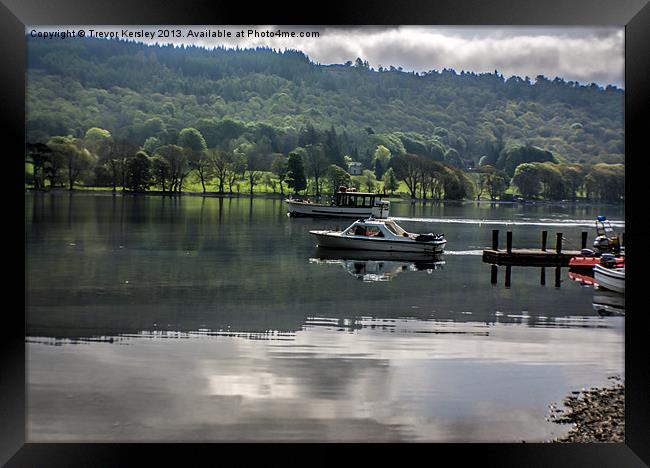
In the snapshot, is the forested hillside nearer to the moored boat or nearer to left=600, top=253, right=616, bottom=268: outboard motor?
the moored boat

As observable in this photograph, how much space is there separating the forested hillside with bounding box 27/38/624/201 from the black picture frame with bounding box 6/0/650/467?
8079 centimetres

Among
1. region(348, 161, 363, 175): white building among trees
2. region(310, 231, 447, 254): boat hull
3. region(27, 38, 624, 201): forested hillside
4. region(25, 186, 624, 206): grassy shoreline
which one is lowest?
region(310, 231, 447, 254): boat hull

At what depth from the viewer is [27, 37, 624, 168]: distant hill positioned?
93250 mm

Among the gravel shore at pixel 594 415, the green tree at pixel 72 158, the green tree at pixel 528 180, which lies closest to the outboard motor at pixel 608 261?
the gravel shore at pixel 594 415

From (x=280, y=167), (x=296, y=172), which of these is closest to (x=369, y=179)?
(x=280, y=167)

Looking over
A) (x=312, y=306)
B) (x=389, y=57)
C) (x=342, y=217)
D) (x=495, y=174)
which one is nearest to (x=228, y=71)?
(x=389, y=57)

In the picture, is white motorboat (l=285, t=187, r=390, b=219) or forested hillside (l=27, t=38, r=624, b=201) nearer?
white motorboat (l=285, t=187, r=390, b=219)

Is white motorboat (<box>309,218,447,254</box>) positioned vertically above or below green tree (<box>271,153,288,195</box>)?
below

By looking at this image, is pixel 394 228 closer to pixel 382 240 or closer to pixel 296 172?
pixel 382 240

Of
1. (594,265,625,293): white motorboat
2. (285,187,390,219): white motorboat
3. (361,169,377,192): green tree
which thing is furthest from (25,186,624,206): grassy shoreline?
(594,265,625,293): white motorboat

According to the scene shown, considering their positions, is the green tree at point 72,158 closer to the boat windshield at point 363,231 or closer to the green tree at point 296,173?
the green tree at point 296,173

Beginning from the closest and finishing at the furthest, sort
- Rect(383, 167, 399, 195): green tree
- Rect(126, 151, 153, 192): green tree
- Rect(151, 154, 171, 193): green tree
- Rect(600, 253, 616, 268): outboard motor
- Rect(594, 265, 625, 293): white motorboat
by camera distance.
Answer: Rect(594, 265, 625, 293): white motorboat, Rect(600, 253, 616, 268): outboard motor, Rect(126, 151, 153, 192): green tree, Rect(151, 154, 171, 193): green tree, Rect(383, 167, 399, 195): green tree

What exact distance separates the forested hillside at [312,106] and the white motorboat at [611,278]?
69.1 m

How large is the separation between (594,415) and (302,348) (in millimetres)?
4774
